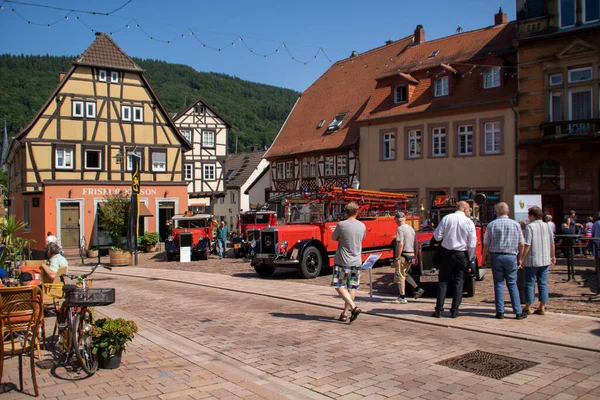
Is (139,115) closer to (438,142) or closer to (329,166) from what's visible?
(329,166)

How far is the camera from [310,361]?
7.10 metres

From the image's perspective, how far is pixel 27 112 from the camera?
69.3 metres

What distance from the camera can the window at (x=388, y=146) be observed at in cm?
3216

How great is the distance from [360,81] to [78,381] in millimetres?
34596

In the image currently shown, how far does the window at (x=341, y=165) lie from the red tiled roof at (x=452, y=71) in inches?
120

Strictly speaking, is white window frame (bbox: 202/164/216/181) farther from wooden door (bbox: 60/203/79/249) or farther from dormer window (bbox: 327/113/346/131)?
wooden door (bbox: 60/203/79/249)

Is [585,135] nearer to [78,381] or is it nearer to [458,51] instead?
[458,51]

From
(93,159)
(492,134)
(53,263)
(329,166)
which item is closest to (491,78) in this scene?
(492,134)

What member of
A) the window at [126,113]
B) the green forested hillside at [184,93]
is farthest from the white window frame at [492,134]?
the green forested hillside at [184,93]

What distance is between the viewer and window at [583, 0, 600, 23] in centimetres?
2355

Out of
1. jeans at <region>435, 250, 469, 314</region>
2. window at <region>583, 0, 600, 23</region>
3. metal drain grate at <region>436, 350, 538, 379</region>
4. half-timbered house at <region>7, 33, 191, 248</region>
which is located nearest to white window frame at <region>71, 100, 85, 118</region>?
half-timbered house at <region>7, 33, 191, 248</region>

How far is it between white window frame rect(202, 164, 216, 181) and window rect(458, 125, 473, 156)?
2472cm

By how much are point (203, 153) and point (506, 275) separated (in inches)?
1605

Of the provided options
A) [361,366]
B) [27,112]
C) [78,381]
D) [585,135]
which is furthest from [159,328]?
[27,112]
